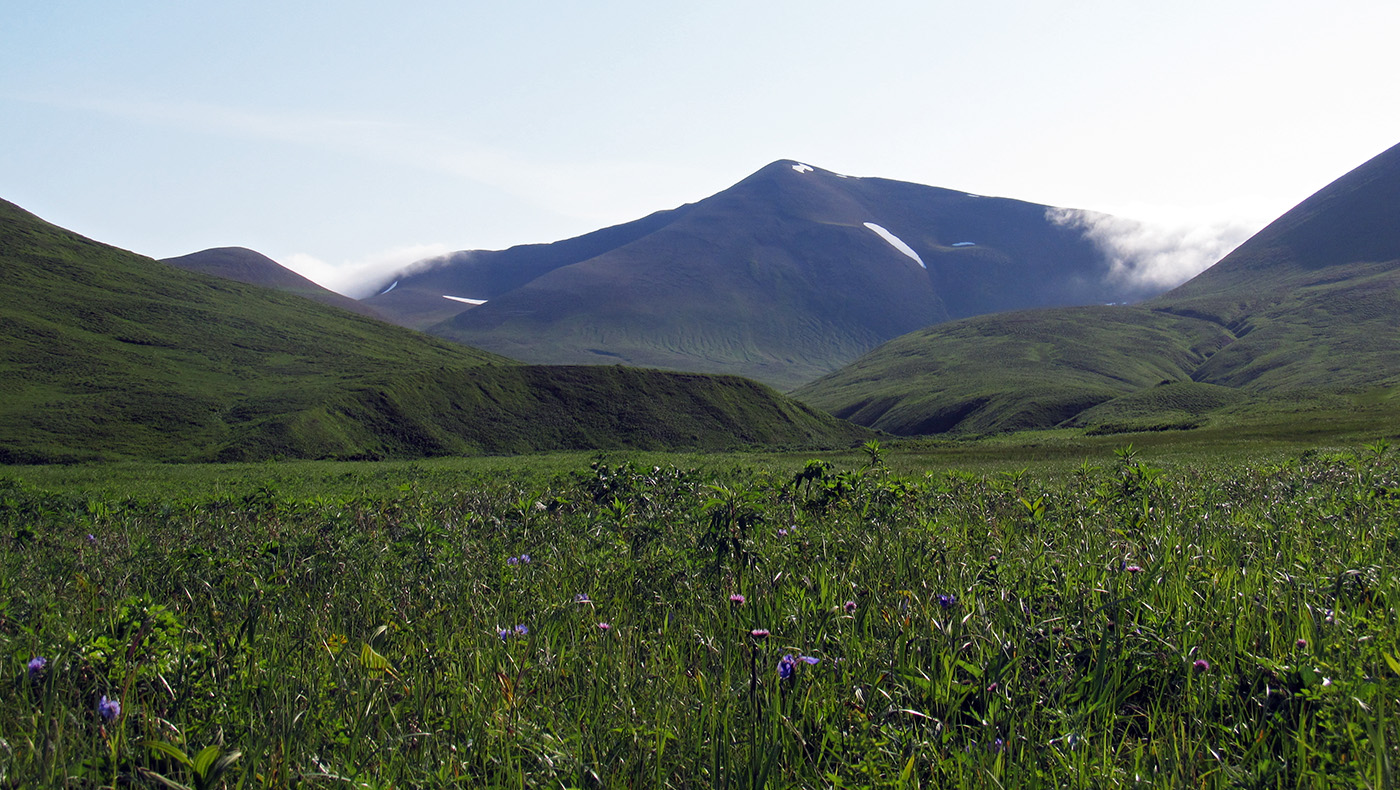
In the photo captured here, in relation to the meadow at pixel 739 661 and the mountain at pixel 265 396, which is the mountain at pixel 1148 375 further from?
the meadow at pixel 739 661

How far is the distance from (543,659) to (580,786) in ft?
4.16

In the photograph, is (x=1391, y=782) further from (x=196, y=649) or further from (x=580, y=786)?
(x=196, y=649)

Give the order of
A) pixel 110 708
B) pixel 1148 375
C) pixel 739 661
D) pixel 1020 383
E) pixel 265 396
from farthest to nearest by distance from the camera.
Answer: pixel 1148 375, pixel 1020 383, pixel 265 396, pixel 739 661, pixel 110 708

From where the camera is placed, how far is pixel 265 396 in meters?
100

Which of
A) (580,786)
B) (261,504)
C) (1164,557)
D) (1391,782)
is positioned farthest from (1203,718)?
(261,504)


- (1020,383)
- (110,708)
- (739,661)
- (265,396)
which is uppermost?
(110,708)

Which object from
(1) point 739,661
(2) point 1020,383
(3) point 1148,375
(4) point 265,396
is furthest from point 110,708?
(3) point 1148,375

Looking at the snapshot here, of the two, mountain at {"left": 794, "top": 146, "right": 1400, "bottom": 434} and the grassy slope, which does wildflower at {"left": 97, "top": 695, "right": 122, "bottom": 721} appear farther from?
the grassy slope

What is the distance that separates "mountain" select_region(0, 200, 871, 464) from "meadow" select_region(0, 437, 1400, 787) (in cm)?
7499

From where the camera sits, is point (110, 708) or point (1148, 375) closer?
point (110, 708)

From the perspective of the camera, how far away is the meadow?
2730 millimetres

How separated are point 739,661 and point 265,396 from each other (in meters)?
112

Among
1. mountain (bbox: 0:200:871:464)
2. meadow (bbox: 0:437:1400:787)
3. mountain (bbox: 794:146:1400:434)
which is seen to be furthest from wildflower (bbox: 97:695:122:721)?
mountain (bbox: 794:146:1400:434)

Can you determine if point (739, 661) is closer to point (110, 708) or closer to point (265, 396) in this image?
point (110, 708)
